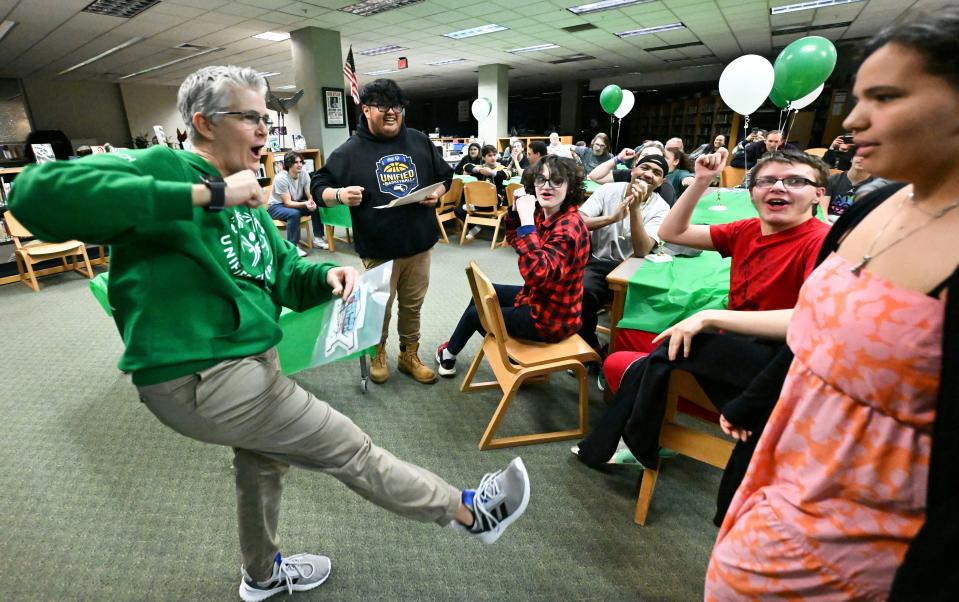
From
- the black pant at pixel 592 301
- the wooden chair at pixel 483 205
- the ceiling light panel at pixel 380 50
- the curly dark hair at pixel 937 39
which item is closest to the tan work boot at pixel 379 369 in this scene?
the black pant at pixel 592 301

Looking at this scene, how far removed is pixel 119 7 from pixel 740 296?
7779 millimetres

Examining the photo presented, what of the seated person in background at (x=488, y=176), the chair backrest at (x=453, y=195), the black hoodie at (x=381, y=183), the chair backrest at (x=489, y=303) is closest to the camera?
the chair backrest at (x=489, y=303)

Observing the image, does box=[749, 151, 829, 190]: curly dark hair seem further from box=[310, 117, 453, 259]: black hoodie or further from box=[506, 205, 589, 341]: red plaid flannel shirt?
box=[310, 117, 453, 259]: black hoodie

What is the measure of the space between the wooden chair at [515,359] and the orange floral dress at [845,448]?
1089 mm

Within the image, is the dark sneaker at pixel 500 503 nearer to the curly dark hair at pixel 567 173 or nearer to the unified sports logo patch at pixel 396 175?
the curly dark hair at pixel 567 173

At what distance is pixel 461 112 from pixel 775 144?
49.3ft

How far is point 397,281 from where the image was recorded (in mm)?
2436

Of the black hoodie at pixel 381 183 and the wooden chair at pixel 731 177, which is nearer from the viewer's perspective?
the black hoodie at pixel 381 183

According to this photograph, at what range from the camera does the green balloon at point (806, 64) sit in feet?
10.7

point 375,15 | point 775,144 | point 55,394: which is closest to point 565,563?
point 55,394

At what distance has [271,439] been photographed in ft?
3.22

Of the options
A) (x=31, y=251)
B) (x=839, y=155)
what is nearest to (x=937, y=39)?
(x=31, y=251)

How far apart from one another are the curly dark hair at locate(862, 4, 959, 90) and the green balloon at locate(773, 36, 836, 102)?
3489 mm

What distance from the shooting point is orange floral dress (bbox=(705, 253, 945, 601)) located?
597 mm
